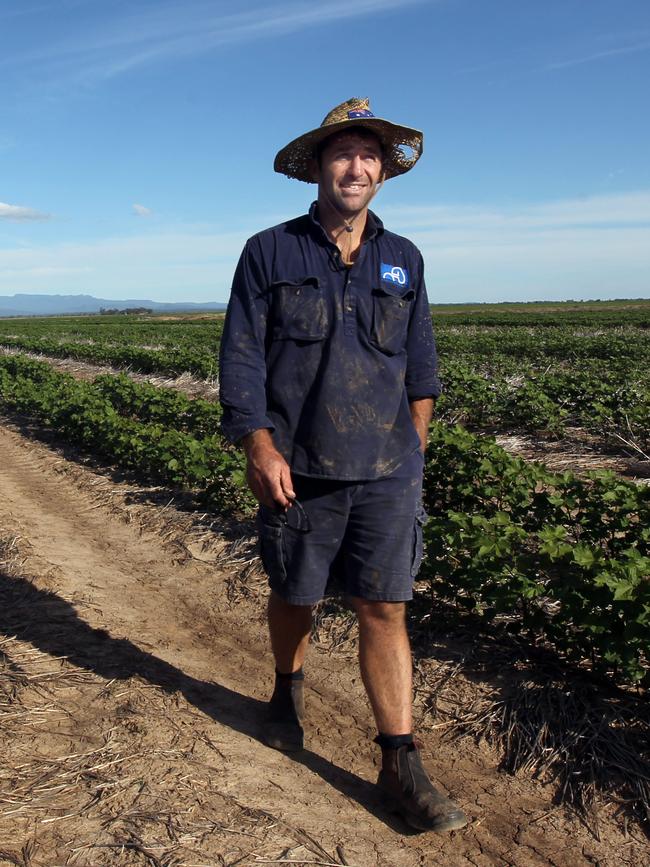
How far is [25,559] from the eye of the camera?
17.1 ft

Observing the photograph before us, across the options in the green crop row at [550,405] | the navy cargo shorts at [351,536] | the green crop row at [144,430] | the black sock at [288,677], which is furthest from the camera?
the green crop row at [550,405]

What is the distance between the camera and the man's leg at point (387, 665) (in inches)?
105

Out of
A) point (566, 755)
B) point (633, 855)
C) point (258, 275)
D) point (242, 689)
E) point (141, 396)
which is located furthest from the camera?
point (141, 396)

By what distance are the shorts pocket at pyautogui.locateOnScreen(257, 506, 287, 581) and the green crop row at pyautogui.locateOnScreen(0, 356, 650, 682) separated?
50.3 inches

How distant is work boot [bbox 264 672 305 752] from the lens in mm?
2986

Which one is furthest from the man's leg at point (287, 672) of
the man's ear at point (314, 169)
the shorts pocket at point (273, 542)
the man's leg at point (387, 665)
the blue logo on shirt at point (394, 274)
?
the man's ear at point (314, 169)

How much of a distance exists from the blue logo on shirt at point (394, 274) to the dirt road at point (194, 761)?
5.78 ft

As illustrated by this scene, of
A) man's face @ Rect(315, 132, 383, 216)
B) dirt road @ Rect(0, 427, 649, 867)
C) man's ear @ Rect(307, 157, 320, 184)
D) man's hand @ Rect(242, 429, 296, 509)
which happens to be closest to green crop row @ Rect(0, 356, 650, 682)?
dirt road @ Rect(0, 427, 649, 867)

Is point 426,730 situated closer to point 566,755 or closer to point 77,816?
point 566,755

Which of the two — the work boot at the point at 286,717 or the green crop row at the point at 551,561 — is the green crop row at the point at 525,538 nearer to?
the green crop row at the point at 551,561

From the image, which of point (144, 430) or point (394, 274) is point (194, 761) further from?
point (144, 430)

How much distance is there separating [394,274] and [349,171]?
37cm

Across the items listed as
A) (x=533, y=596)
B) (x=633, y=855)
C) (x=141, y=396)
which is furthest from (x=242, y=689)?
(x=141, y=396)

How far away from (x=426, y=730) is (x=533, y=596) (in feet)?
2.41
